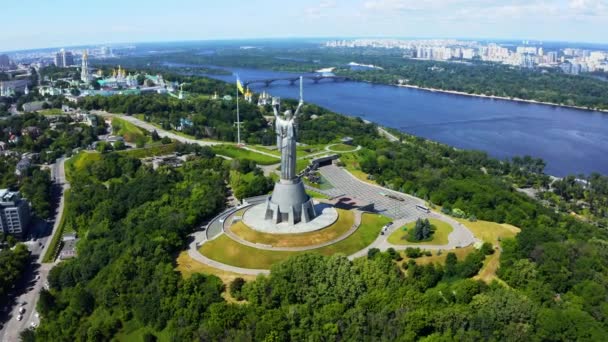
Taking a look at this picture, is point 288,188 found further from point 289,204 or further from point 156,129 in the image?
point 156,129

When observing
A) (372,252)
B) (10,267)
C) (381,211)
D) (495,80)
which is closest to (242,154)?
(381,211)

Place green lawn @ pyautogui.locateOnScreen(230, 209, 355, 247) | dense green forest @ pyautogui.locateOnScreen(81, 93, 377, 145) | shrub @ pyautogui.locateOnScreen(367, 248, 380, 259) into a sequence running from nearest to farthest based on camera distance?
shrub @ pyautogui.locateOnScreen(367, 248, 380, 259) < green lawn @ pyautogui.locateOnScreen(230, 209, 355, 247) < dense green forest @ pyautogui.locateOnScreen(81, 93, 377, 145)

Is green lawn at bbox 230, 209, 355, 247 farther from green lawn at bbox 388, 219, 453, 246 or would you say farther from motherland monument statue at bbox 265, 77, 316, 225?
green lawn at bbox 388, 219, 453, 246

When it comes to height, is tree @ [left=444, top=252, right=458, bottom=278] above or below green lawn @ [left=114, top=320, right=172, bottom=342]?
above

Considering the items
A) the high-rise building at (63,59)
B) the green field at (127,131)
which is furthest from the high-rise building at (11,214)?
the high-rise building at (63,59)

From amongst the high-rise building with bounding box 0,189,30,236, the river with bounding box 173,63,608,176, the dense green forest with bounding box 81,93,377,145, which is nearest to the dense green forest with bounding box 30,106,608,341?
the high-rise building with bounding box 0,189,30,236

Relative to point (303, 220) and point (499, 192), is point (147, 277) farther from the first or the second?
point (499, 192)
